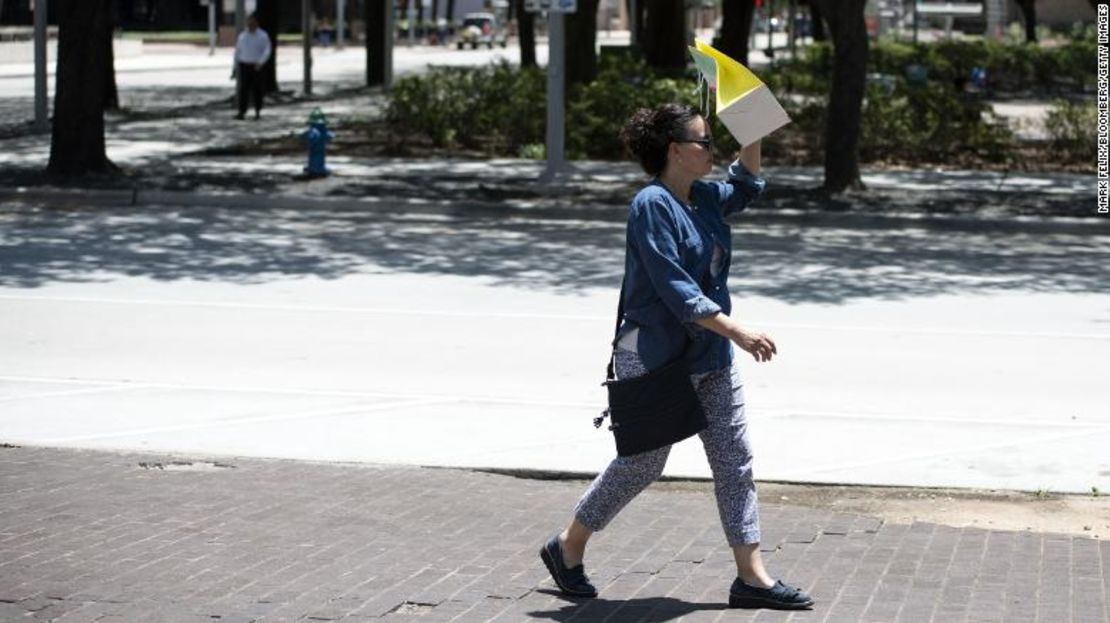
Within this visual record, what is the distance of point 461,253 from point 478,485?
9.61 meters

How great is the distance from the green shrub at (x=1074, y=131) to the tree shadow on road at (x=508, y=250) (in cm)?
695

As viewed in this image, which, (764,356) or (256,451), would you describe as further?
(256,451)

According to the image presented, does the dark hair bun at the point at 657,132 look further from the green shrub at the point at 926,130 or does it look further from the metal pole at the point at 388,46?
the metal pole at the point at 388,46

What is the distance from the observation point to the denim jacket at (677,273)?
20.5ft

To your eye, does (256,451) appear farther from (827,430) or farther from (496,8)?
(496,8)

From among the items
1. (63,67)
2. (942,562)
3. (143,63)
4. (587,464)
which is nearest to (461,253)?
(63,67)

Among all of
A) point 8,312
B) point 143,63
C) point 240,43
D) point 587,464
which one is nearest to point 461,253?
point 8,312

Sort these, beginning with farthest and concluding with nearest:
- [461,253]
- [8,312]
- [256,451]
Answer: [461,253]
[8,312]
[256,451]

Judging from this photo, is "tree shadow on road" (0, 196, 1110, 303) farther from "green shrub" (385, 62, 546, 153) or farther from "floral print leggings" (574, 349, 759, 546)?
"floral print leggings" (574, 349, 759, 546)

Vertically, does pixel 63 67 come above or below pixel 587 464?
above

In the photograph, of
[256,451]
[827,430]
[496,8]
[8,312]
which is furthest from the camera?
[496,8]

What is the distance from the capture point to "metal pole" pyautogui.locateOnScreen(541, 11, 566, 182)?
22.9m

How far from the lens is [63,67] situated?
23.4 m

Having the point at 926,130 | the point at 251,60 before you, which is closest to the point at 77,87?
the point at 251,60
